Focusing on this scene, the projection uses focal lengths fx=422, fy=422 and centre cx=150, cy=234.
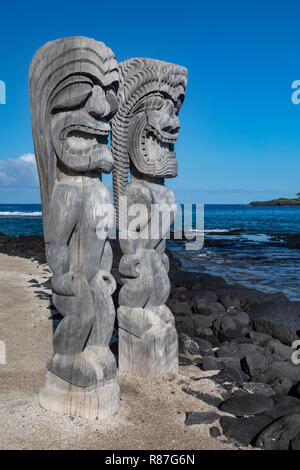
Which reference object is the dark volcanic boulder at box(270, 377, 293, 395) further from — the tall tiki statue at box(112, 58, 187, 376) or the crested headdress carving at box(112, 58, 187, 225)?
the crested headdress carving at box(112, 58, 187, 225)

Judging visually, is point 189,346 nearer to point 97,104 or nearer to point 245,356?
point 245,356

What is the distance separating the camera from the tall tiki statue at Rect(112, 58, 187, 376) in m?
4.31

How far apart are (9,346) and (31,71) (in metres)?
3.49

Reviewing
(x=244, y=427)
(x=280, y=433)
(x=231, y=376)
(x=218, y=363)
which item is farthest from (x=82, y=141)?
(x=218, y=363)

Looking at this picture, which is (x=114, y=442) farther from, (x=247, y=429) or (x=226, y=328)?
(x=226, y=328)

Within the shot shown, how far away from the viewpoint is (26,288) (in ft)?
28.0

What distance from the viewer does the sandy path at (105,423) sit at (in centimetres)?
314

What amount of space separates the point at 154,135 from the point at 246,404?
2.74 meters

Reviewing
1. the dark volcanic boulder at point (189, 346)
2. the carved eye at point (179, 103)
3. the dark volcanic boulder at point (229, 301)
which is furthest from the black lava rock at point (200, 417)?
the dark volcanic boulder at point (229, 301)

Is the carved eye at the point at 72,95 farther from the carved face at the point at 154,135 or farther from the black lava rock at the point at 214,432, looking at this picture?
the black lava rock at the point at 214,432

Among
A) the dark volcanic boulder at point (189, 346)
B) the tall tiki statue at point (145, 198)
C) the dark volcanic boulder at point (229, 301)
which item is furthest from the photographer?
the dark volcanic boulder at point (229, 301)

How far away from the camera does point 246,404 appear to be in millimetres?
3758

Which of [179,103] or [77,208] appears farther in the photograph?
[179,103]
